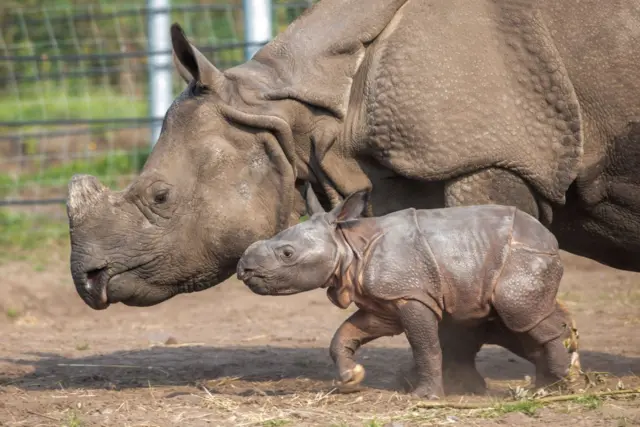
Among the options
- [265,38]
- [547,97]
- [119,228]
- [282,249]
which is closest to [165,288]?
[119,228]

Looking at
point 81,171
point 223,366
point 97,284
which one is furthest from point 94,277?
point 81,171

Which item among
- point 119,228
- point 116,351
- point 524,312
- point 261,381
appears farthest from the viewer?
point 116,351

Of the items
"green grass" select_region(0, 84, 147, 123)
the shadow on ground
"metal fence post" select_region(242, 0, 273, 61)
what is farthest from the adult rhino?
"green grass" select_region(0, 84, 147, 123)

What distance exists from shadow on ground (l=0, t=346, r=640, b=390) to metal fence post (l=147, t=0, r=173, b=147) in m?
4.76

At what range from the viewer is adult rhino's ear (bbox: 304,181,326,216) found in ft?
17.1

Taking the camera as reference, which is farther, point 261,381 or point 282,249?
point 261,381

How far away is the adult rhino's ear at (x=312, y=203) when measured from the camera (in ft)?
17.1

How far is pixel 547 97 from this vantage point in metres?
5.11

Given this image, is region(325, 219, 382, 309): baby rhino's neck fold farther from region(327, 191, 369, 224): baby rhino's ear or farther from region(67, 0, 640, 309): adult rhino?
region(67, 0, 640, 309): adult rhino

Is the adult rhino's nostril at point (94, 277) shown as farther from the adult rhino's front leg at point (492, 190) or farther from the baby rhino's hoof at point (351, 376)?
the adult rhino's front leg at point (492, 190)

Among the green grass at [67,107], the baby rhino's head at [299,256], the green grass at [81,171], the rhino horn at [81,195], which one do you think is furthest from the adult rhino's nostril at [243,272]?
the green grass at [67,107]

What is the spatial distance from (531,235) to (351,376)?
0.95 m

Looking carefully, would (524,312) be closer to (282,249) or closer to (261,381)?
(282,249)

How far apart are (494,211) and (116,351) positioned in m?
3.00
